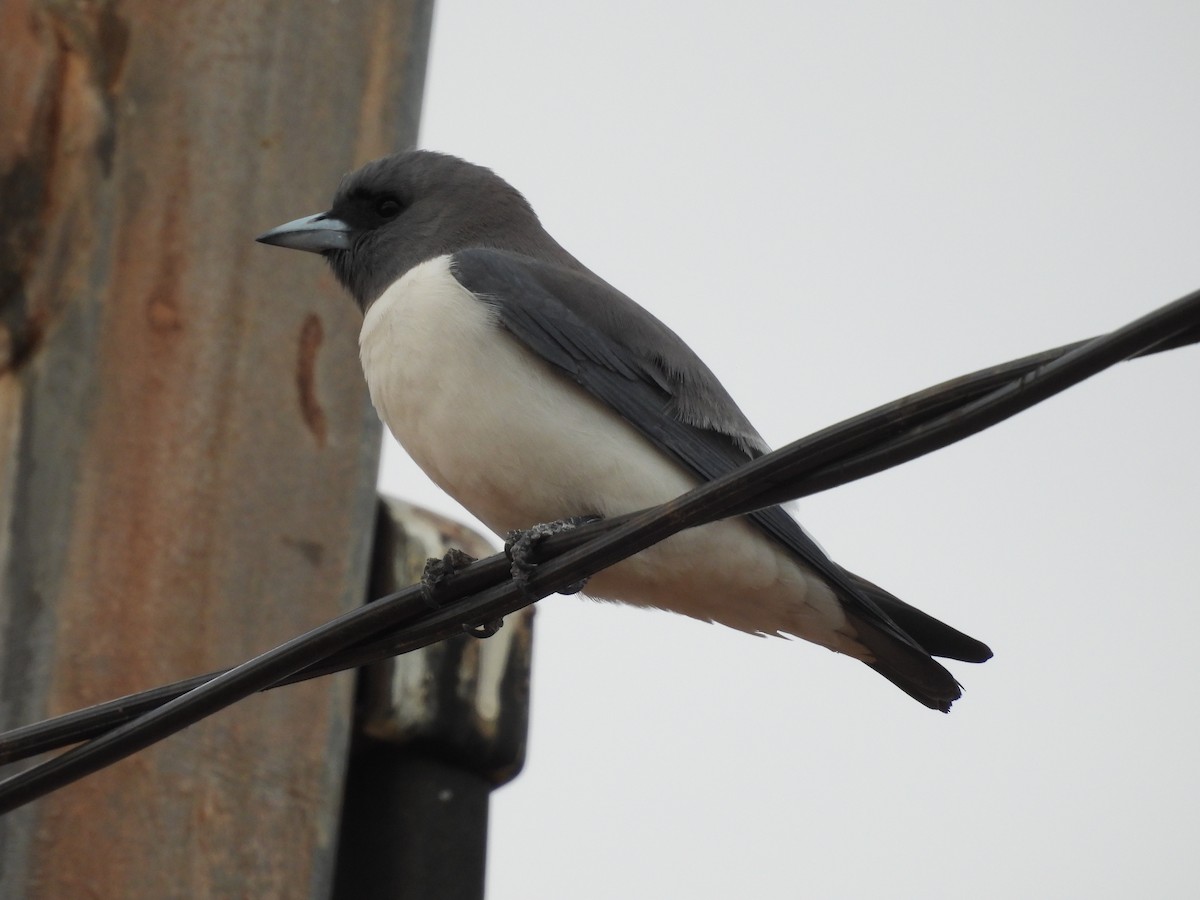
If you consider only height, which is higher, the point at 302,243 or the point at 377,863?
the point at 302,243

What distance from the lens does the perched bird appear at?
166 inches

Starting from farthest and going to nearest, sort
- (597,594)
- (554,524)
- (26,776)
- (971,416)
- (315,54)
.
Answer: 1. (315,54)
2. (597,594)
3. (554,524)
4. (26,776)
5. (971,416)

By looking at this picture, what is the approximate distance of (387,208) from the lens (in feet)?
17.7

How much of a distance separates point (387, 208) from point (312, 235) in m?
0.26

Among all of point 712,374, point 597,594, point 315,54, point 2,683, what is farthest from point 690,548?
point 315,54

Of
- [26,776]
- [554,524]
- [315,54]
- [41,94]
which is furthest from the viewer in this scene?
[315,54]

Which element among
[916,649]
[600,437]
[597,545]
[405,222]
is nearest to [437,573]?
[597,545]

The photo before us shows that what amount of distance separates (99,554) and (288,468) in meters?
0.61

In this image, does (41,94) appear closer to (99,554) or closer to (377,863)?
(99,554)

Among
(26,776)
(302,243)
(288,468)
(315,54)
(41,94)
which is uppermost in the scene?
(315,54)

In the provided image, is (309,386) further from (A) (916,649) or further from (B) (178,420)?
(A) (916,649)

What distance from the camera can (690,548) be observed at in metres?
4.23

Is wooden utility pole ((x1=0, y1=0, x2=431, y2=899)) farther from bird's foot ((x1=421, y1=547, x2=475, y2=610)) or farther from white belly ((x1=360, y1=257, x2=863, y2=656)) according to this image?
bird's foot ((x1=421, y1=547, x2=475, y2=610))

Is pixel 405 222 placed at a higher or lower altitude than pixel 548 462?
higher
